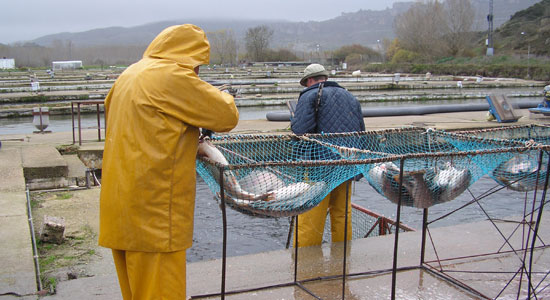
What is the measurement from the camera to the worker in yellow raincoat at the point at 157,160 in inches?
105

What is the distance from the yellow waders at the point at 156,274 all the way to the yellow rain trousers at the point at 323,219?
194 centimetres

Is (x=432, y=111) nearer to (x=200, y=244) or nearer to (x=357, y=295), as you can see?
(x=200, y=244)

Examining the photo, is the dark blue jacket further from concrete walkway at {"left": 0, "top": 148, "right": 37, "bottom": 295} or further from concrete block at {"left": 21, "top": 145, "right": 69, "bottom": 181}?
concrete block at {"left": 21, "top": 145, "right": 69, "bottom": 181}

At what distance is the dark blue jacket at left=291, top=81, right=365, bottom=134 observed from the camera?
15.3 ft

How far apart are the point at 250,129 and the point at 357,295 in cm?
1004

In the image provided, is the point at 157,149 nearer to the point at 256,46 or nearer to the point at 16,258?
the point at 16,258

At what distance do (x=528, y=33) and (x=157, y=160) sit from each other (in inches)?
3235

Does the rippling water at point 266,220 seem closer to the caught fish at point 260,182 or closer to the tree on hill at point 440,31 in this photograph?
the caught fish at point 260,182

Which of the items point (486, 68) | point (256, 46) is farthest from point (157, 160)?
point (256, 46)

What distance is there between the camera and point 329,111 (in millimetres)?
4738

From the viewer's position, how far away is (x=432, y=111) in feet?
61.4

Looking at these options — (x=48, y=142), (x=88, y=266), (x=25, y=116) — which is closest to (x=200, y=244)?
(x=88, y=266)

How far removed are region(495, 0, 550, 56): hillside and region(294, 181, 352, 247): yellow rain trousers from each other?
5592 cm

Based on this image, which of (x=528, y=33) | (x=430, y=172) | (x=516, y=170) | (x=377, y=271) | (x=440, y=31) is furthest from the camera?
(x=440, y=31)
